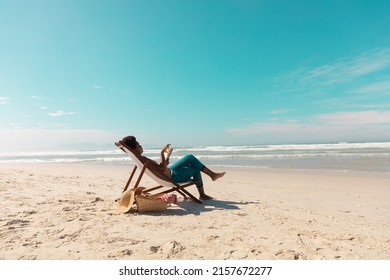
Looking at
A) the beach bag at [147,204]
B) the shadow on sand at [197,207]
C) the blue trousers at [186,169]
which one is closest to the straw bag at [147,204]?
the beach bag at [147,204]

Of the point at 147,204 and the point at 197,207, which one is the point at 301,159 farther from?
the point at 147,204

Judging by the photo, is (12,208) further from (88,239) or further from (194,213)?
(194,213)

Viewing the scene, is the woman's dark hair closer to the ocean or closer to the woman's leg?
the woman's leg

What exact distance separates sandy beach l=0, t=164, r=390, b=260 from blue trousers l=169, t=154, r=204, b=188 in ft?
1.69

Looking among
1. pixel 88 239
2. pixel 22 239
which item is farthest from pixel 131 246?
pixel 22 239

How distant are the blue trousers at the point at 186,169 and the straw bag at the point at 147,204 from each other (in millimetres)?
830

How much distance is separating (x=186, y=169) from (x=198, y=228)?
74.1 inches

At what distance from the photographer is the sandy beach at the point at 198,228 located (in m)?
3.12

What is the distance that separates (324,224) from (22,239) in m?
4.12

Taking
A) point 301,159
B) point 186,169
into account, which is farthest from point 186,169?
point 301,159

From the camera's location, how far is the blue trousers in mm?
5672

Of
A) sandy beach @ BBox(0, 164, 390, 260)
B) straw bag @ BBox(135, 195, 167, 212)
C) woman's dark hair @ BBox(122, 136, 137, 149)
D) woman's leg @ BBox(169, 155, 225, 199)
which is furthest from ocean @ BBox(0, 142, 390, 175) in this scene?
woman's dark hair @ BBox(122, 136, 137, 149)

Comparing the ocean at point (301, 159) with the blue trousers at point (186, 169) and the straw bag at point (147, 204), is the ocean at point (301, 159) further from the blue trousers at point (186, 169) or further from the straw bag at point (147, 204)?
the straw bag at point (147, 204)
